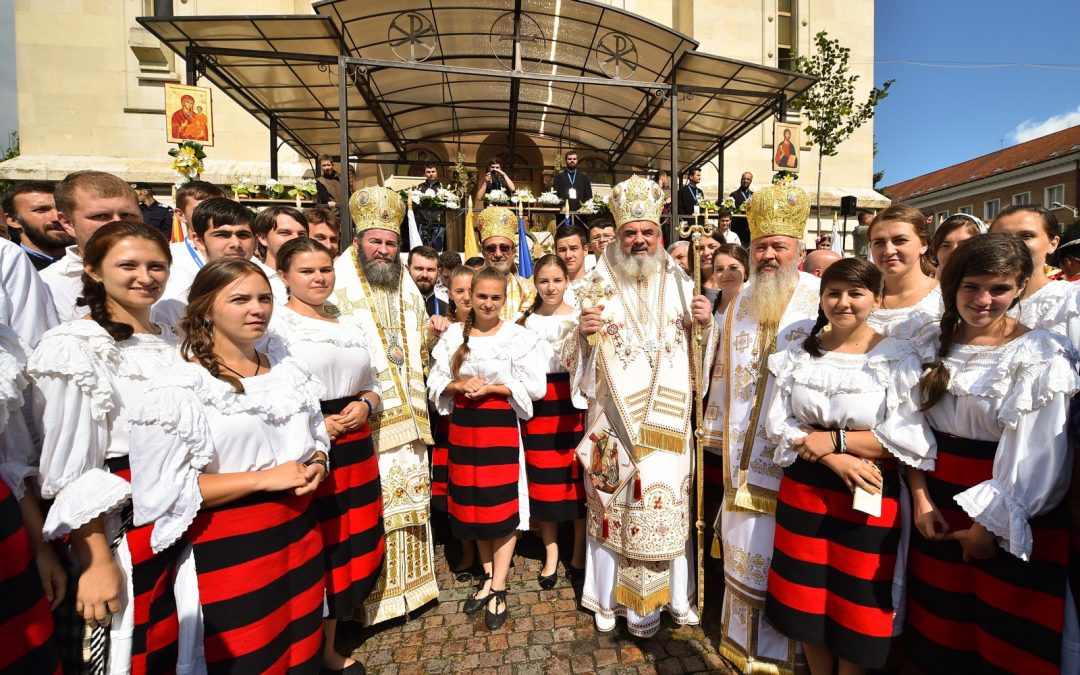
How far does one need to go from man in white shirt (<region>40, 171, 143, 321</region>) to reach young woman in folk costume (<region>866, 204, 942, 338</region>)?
404 cm

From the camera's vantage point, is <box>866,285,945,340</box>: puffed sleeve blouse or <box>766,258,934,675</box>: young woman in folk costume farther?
<box>866,285,945,340</box>: puffed sleeve blouse

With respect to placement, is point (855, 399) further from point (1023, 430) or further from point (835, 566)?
point (835, 566)

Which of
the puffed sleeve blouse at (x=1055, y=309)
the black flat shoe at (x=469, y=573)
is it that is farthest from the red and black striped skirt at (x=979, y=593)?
the black flat shoe at (x=469, y=573)

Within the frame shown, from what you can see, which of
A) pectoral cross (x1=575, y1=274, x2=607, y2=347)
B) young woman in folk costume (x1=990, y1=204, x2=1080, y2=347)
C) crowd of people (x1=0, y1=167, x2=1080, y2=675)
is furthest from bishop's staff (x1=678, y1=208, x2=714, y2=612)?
young woman in folk costume (x1=990, y1=204, x2=1080, y2=347)

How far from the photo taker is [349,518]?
10.1ft

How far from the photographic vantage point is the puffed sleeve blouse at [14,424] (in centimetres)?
173

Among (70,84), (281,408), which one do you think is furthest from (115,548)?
(70,84)

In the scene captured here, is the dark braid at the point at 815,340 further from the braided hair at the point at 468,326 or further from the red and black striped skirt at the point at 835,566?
the braided hair at the point at 468,326

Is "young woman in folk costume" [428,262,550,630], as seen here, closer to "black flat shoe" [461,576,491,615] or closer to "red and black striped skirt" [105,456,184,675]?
"black flat shoe" [461,576,491,615]

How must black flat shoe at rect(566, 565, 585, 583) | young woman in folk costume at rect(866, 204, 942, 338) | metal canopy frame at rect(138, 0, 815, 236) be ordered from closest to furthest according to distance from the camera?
young woman in folk costume at rect(866, 204, 942, 338) → black flat shoe at rect(566, 565, 585, 583) → metal canopy frame at rect(138, 0, 815, 236)

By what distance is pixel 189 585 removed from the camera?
203 centimetres

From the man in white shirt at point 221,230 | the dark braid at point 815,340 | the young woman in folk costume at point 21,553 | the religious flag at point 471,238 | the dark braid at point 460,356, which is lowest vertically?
the young woman in folk costume at point 21,553

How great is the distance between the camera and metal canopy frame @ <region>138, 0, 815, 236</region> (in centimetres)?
752

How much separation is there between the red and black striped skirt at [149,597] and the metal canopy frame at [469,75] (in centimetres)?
531
